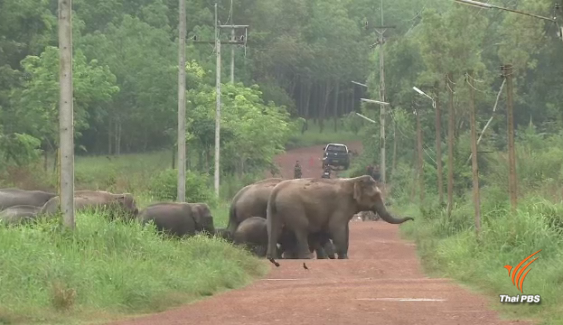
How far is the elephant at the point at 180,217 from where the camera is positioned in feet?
87.9

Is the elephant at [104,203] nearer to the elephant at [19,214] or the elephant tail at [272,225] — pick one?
the elephant at [19,214]

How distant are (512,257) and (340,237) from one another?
32.6 feet

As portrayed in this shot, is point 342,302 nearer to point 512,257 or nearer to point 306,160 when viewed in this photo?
point 512,257

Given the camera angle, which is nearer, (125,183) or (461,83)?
(125,183)

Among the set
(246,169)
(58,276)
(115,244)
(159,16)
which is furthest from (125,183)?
(159,16)

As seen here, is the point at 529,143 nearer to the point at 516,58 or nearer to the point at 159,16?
the point at 516,58

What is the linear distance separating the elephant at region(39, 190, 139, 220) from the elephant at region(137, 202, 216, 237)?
0.40m

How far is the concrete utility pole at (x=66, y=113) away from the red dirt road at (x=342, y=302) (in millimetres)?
2726

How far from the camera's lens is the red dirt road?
13.4 meters

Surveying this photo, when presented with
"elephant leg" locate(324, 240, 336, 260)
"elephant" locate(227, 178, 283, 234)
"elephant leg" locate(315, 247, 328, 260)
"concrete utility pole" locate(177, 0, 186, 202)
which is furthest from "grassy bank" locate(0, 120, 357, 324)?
"concrete utility pole" locate(177, 0, 186, 202)

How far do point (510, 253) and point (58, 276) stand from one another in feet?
25.0

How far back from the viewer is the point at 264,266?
2375 centimetres

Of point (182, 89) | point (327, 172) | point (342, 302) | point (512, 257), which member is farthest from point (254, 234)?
point (327, 172)

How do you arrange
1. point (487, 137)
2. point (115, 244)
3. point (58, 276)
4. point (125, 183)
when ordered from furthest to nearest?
1. point (487, 137)
2. point (125, 183)
3. point (115, 244)
4. point (58, 276)
